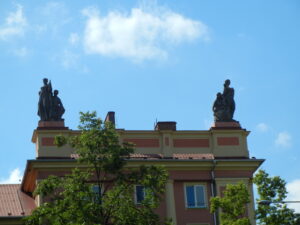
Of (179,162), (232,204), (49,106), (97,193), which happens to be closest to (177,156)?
(179,162)

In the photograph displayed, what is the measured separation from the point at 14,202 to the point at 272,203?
58.9 ft

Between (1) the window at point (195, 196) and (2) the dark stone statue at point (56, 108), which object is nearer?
(1) the window at point (195, 196)

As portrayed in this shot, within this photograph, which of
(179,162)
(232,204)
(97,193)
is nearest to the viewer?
(97,193)

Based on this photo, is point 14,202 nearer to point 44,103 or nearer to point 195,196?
point 44,103

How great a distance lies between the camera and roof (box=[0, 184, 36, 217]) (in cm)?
4712

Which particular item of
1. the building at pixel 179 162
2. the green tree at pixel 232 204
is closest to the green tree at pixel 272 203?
the green tree at pixel 232 204

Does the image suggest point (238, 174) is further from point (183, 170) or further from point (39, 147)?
point (39, 147)

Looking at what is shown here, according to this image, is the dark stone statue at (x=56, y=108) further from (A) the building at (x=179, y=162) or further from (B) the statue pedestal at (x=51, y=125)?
(A) the building at (x=179, y=162)

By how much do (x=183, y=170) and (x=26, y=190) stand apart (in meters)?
9.31

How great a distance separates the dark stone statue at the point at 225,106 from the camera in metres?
50.2

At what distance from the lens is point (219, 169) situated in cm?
4838

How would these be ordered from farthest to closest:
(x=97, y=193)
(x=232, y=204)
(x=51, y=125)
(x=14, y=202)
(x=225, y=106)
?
(x=225, y=106)
(x=14, y=202)
(x=51, y=125)
(x=232, y=204)
(x=97, y=193)

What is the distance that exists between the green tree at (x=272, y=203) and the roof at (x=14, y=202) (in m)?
15.0

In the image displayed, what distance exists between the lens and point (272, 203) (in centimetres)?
3591
